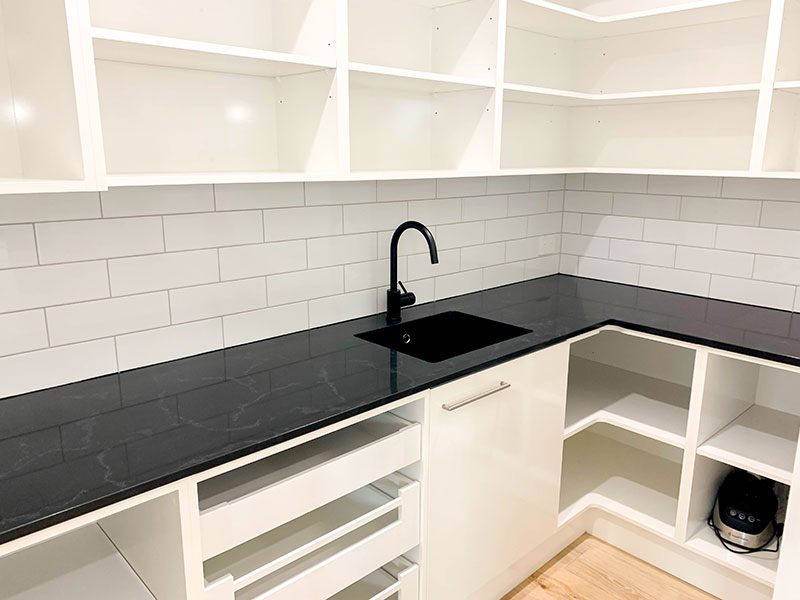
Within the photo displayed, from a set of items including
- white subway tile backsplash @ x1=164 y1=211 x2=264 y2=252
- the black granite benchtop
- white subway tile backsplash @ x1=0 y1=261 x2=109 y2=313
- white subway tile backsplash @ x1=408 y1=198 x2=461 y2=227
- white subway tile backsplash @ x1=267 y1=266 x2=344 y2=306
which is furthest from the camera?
white subway tile backsplash @ x1=408 y1=198 x2=461 y2=227

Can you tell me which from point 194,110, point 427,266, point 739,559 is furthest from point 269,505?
point 739,559

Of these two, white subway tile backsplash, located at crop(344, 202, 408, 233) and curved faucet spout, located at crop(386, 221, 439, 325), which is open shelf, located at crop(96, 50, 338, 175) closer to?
white subway tile backsplash, located at crop(344, 202, 408, 233)

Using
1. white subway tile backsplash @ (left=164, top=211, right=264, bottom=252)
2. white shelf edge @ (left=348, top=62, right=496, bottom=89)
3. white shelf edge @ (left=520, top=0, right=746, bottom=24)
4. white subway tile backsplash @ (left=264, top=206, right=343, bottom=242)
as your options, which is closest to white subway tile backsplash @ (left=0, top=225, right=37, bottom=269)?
white subway tile backsplash @ (left=164, top=211, right=264, bottom=252)

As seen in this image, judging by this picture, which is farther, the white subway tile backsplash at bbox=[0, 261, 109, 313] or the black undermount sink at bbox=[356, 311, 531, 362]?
the black undermount sink at bbox=[356, 311, 531, 362]

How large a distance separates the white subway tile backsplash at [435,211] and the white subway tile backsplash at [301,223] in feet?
1.16

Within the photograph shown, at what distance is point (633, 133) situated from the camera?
102 inches

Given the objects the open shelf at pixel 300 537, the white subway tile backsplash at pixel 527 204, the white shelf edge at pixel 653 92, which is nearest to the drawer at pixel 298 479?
the open shelf at pixel 300 537

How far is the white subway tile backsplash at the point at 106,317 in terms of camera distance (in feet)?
4.97

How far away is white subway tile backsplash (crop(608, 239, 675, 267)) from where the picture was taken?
258cm

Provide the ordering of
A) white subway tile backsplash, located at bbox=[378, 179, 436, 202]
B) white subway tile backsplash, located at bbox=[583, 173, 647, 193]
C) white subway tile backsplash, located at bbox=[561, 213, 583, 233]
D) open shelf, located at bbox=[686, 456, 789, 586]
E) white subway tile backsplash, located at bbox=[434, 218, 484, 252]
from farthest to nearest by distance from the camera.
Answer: white subway tile backsplash, located at bbox=[561, 213, 583, 233], white subway tile backsplash, located at bbox=[583, 173, 647, 193], white subway tile backsplash, located at bbox=[434, 218, 484, 252], white subway tile backsplash, located at bbox=[378, 179, 436, 202], open shelf, located at bbox=[686, 456, 789, 586]

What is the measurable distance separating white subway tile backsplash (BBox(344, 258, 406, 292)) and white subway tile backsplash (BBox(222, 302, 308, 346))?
0.20 metres

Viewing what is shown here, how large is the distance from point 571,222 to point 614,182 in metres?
0.28

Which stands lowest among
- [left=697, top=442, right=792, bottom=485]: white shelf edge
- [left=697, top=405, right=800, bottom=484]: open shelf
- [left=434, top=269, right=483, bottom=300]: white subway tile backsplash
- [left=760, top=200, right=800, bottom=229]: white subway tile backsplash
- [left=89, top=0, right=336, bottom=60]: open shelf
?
[left=697, top=442, right=792, bottom=485]: white shelf edge

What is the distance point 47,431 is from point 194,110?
90 centimetres
